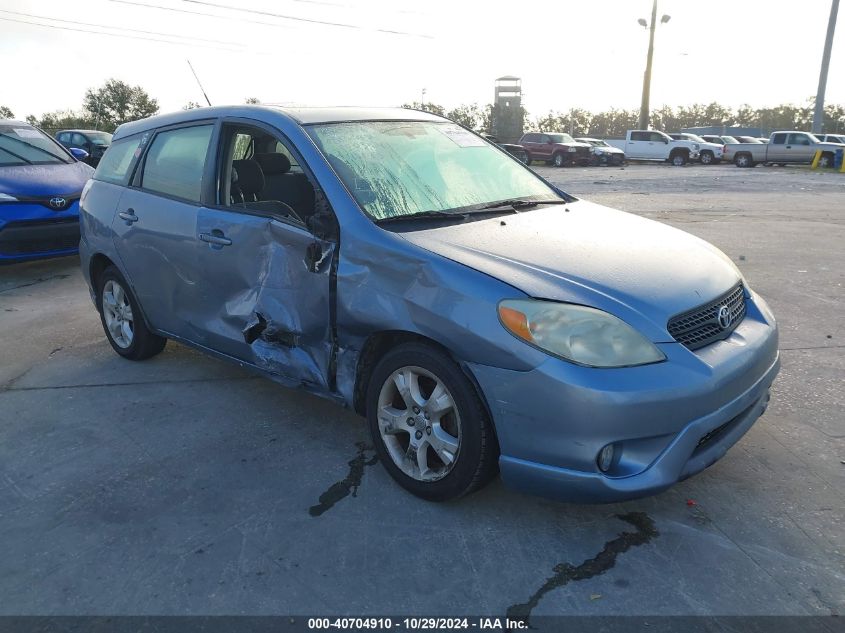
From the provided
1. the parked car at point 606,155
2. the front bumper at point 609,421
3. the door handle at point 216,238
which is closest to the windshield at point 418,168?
the door handle at point 216,238

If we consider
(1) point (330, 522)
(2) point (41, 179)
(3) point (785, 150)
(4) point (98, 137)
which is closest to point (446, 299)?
(1) point (330, 522)

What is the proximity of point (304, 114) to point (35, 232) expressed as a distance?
5117mm

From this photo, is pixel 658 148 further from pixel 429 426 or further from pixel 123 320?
pixel 429 426

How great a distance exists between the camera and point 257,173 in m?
3.96

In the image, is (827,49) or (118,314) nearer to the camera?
(118,314)

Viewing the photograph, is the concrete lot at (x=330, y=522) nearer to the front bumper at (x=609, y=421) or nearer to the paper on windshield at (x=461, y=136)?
the front bumper at (x=609, y=421)

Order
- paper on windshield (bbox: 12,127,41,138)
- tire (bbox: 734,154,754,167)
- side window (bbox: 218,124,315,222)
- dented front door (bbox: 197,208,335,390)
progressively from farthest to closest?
tire (bbox: 734,154,754,167) → paper on windshield (bbox: 12,127,41,138) → side window (bbox: 218,124,315,222) → dented front door (bbox: 197,208,335,390)

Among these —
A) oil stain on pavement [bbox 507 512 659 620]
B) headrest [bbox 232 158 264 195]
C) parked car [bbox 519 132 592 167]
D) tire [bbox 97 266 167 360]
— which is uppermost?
headrest [bbox 232 158 264 195]

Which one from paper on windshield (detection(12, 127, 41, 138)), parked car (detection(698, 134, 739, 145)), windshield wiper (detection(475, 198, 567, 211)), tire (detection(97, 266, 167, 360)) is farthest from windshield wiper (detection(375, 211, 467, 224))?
parked car (detection(698, 134, 739, 145))

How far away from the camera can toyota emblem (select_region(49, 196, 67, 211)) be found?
7.67m

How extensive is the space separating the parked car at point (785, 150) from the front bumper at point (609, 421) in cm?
3294

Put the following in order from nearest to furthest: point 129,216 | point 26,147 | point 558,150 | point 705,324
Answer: point 705,324 → point 129,216 → point 26,147 → point 558,150

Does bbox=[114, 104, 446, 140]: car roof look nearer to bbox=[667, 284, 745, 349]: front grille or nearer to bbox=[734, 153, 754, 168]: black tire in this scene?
bbox=[667, 284, 745, 349]: front grille

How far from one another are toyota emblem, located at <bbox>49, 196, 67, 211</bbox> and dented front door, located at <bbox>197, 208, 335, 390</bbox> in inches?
186
